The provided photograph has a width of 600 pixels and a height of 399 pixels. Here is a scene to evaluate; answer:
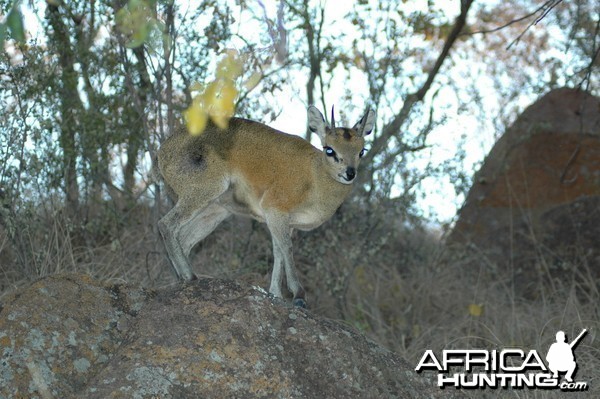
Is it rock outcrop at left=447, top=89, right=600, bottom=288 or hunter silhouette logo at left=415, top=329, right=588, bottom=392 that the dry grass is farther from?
hunter silhouette logo at left=415, top=329, right=588, bottom=392

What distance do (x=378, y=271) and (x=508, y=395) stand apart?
5.07m

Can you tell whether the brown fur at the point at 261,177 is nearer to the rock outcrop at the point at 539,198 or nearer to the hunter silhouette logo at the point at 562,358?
Result: the hunter silhouette logo at the point at 562,358

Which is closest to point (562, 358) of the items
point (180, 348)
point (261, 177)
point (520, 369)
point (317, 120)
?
point (520, 369)

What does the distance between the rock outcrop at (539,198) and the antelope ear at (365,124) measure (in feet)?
17.3

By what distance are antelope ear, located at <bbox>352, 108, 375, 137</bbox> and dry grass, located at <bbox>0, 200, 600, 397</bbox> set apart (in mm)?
2638

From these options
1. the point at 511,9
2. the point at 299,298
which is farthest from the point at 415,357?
the point at 511,9

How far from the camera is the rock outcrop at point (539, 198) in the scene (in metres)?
13.6

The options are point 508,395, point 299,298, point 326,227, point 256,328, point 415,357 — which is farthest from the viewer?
point 326,227

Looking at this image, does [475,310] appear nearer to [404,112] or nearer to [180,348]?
[404,112]

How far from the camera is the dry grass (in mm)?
9906

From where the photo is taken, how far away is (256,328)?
638 cm

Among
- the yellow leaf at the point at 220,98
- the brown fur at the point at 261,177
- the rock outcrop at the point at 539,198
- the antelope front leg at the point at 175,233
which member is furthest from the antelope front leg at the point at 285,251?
the rock outcrop at the point at 539,198

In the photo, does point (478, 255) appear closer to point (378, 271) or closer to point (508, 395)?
point (378, 271)

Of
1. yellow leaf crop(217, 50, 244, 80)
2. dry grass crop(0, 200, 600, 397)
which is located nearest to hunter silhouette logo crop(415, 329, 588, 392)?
dry grass crop(0, 200, 600, 397)
